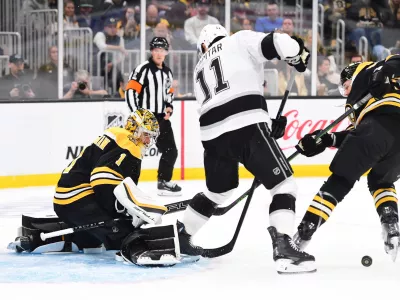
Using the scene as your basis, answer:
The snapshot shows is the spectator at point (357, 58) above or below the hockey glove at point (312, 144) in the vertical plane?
above

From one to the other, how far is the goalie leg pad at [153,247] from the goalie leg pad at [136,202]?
62 mm

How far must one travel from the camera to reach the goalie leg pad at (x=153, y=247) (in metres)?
4.67

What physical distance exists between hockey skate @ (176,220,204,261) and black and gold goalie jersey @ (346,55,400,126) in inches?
38.4

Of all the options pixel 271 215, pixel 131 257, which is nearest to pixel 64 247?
pixel 131 257

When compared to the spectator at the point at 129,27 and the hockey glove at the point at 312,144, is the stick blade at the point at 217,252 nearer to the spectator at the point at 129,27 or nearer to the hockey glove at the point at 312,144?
the hockey glove at the point at 312,144

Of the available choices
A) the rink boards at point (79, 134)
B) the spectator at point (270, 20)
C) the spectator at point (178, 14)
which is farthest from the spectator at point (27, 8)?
the spectator at point (270, 20)

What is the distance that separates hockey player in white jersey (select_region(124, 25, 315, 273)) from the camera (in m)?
4.44

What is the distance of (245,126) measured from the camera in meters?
4.52

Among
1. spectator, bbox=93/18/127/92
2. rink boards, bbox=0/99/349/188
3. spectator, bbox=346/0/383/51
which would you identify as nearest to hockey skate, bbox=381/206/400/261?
rink boards, bbox=0/99/349/188

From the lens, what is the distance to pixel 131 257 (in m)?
4.70

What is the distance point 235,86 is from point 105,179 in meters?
0.78

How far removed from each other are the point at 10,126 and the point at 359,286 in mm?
4088

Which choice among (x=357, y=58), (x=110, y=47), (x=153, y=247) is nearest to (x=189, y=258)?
(x=153, y=247)

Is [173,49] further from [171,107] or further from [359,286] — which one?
[359,286]
